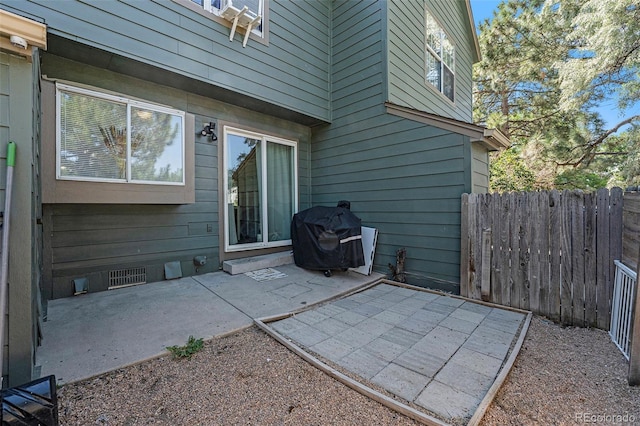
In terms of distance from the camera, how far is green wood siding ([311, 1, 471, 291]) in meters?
3.93

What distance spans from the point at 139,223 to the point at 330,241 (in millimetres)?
2681

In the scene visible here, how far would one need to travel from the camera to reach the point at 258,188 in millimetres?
5012

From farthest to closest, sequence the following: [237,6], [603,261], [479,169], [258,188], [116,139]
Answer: [258,188] → [237,6] → [479,169] → [116,139] → [603,261]

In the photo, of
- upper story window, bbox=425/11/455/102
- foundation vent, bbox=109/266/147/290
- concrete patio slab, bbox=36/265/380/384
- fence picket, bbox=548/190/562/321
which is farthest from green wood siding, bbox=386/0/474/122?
foundation vent, bbox=109/266/147/290

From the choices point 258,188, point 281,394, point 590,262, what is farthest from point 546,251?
point 258,188

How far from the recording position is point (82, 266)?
3369mm

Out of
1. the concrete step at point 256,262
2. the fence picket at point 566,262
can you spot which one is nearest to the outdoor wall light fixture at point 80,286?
the concrete step at point 256,262

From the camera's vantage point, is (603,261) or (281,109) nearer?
(603,261)

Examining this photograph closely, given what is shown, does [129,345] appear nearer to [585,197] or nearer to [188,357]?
[188,357]

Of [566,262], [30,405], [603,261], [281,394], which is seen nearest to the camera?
[30,405]

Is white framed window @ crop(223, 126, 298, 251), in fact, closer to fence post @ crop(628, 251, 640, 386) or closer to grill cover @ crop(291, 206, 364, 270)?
grill cover @ crop(291, 206, 364, 270)

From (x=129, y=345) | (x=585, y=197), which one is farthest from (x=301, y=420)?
(x=585, y=197)

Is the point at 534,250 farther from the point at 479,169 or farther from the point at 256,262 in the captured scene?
the point at 256,262

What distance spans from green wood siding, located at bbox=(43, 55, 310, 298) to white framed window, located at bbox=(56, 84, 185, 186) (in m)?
0.26
